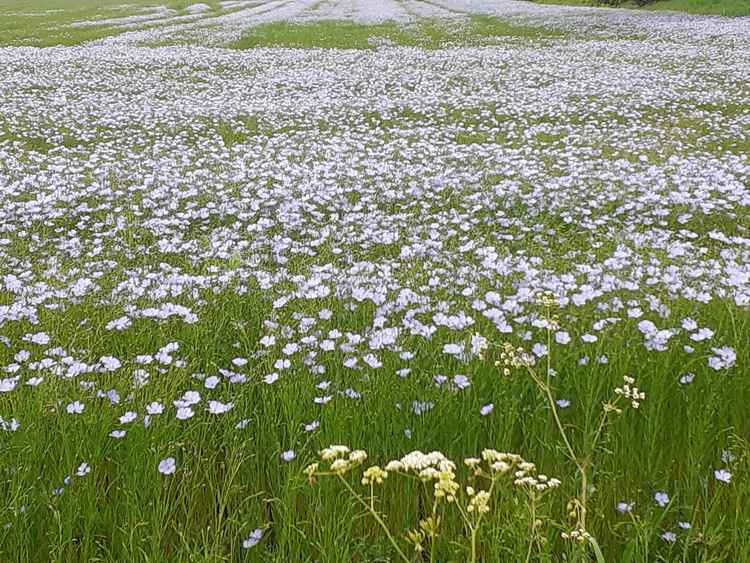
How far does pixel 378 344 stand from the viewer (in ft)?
13.5

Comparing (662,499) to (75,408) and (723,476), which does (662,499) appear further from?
(75,408)

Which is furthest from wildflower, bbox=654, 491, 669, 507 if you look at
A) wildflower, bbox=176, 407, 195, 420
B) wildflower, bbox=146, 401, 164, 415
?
wildflower, bbox=146, 401, 164, 415

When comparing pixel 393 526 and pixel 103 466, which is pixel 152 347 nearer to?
pixel 103 466

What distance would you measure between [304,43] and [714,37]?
21554 mm

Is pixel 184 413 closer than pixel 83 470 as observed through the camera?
No

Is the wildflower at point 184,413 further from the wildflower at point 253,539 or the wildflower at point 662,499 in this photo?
the wildflower at point 662,499

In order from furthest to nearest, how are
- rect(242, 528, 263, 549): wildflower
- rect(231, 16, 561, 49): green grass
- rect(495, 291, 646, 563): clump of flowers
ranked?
rect(231, 16, 561, 49): green grass, rect(242, 528, 263, 549): wildflower, rect(495, 291, 646, 563): clump of flowers

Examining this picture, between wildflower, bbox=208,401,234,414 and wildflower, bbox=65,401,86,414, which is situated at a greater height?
wildflower, bbox=65,401,86,414

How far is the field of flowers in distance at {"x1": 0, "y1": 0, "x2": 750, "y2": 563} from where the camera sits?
8.79 ft

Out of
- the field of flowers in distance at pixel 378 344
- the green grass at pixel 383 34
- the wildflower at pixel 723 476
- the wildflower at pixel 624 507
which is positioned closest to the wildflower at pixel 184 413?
the field of flowers in distance at pixel 378 344

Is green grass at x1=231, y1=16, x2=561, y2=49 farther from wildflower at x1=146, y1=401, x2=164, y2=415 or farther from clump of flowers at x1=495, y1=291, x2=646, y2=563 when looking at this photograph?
wildflower at x1=146, y1=401, x2=164, y2=415

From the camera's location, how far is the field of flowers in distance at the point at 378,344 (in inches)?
105

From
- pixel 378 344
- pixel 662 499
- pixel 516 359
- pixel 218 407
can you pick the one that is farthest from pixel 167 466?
pixel 662 499

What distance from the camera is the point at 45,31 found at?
41031 mm
